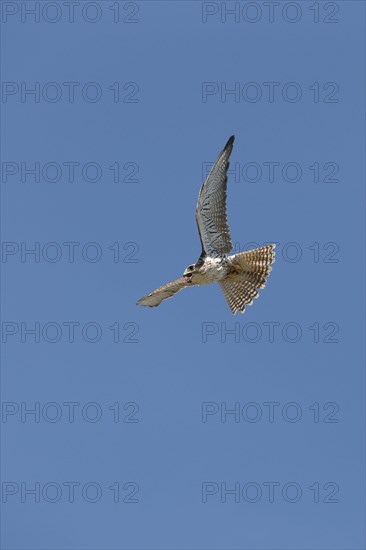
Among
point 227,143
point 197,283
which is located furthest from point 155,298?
point 227,143

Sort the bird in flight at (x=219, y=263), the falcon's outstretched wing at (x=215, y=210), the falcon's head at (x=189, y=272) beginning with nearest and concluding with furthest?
the falcon's outstretched wing at (x=215, y=210), the bird in flight at (x=219, y=263), the falcon's head at (x=189, y=272)

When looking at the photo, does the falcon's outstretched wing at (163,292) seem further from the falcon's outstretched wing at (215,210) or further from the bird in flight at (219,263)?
the falcon's outstretched wing at (215,210)

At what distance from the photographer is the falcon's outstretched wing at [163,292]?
20.5 metres

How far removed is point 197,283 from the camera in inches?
813

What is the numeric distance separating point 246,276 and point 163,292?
131 cm

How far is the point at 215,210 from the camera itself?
20.2m

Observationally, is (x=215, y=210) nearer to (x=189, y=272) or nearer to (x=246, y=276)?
(x=189, y=272)

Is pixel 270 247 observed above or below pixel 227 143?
below

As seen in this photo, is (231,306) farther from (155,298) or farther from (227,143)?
(227,143)

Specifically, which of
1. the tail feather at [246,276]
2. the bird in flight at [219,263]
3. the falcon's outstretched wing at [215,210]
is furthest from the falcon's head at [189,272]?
the tail feather at [246,276]

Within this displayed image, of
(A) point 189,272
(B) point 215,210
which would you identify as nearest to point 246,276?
(A) point 189,272

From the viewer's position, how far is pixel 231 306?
21.0 m

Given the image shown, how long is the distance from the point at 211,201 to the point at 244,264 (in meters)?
1.16

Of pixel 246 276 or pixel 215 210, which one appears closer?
pixel 215 210
